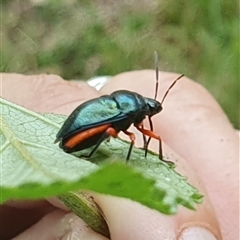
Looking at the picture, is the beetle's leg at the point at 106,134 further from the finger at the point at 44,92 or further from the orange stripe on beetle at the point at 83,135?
the finger at the point at 44,92

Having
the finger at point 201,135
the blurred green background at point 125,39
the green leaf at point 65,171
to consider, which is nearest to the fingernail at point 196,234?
the green leaf at point 65,171

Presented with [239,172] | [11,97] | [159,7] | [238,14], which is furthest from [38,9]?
[239,172]

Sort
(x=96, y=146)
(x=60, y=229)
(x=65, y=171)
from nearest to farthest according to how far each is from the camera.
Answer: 1. (x=65, y=171)
2. (x=96, y=146)
3. (x=60, y=229)

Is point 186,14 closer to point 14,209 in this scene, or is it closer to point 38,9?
point 38,9

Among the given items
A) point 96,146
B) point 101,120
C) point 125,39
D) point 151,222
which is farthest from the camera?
point 125,39

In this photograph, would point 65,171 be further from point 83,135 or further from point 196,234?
point 196,234

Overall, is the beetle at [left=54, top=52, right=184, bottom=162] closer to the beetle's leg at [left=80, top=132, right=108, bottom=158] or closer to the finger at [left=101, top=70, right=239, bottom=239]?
the beetle's leg at [left=80, top=132, right=108, bottom=158]

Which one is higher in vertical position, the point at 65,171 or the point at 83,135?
the point at 65,171

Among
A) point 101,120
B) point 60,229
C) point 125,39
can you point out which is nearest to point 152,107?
point 101,120
